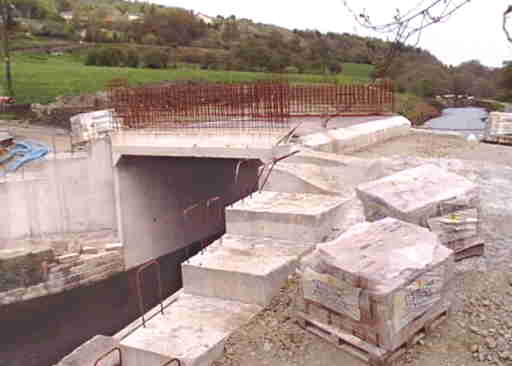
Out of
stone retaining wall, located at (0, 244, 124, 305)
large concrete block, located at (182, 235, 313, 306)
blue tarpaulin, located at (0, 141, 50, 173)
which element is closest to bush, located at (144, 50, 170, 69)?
blue tarpaulin, located at (0, 141, 50, 173)

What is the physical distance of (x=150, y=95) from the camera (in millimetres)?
15539

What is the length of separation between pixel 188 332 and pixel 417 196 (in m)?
3.38

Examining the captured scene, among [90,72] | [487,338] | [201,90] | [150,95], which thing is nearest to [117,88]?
[150,95]

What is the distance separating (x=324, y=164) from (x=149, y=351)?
20.7ft

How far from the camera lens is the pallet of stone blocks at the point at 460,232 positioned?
6.69 meters

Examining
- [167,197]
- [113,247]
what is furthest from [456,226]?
[167,197]

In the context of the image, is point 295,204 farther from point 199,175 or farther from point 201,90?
point 199,175

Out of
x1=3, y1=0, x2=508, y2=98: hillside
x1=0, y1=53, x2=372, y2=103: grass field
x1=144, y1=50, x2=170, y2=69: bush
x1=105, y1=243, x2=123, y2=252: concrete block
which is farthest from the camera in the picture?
x1=144, y1=50, x2=170, y2=69: bush

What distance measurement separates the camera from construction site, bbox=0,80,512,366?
5.38 metres

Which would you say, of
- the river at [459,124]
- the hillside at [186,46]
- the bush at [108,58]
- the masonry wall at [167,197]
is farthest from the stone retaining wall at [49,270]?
the bush at [108,58]

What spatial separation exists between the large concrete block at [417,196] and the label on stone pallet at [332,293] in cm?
176

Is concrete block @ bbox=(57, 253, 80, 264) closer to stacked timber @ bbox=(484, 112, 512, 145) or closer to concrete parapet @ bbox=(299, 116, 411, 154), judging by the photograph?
concrete parapet @ bbox=(299, 116, 411, 154)

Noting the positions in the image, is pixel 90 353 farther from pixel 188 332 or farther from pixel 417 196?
pixel 417 196

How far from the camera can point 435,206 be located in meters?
6.77
